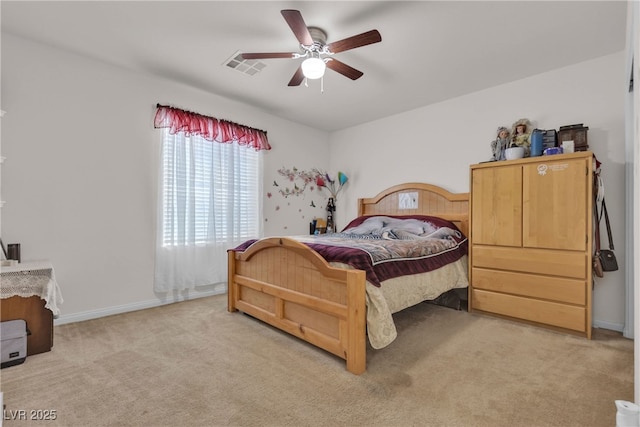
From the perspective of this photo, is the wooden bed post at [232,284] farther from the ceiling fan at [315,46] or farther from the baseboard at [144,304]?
the ceiling fan at [315,46]

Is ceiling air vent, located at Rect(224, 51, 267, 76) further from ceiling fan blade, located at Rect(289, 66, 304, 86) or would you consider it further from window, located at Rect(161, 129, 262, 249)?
window, located at Rect(161, 129, 262, 249)

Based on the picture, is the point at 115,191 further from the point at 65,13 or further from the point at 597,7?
the point at 597,7

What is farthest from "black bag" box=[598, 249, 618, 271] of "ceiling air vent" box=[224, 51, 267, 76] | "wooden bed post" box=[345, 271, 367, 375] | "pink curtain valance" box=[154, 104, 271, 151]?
"pink curtain valance" box=[154, 104, 271, 151]

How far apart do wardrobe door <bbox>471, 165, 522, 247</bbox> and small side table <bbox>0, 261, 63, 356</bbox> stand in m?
3.56

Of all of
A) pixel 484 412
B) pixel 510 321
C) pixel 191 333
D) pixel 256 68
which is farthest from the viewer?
pixel 256 68

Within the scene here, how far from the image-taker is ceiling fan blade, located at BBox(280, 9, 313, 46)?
5.75ft

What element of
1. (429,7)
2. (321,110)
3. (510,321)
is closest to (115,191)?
(321,110)

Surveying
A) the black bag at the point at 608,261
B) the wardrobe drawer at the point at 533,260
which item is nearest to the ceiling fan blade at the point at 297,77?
the wardrobe drawer at the point at 533,260

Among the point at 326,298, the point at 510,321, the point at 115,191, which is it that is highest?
the point at 115,191

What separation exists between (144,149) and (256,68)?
56.1 inches

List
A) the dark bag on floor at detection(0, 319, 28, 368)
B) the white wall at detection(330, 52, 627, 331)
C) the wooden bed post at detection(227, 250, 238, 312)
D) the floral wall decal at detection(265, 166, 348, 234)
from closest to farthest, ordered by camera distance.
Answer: the dark bag on floor at detection(0, 319, 28, 368) < the white wall at detection(330, 52, 627, 331) < the wooden bed post at detection(227, 250, 238, 312) < the floral wall decal at detection(265, 166, 348, 234)

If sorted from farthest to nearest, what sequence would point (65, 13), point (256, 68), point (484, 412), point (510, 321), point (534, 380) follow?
point (256, 68), point (510, 321), point (65, 13), point (534, 380), point (484, 412)

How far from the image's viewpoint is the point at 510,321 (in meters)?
2.74

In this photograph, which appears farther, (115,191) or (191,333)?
(115,191)
